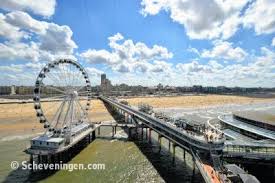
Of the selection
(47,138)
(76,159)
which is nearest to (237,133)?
(76,159)

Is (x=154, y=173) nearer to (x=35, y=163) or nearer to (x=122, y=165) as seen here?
(x=122, y=165)

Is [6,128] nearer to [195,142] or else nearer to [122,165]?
[122,165]

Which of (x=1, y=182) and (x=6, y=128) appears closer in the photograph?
(x=1, y=182)

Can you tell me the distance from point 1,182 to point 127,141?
97.5 ft

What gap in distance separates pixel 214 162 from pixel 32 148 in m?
29.1

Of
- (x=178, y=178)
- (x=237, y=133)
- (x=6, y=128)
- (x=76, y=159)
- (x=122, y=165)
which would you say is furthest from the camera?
(x=6, y=128)

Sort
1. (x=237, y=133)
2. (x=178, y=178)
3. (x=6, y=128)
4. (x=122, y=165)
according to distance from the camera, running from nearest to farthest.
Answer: (x=178, y=178) < (x=122, y=165) < (x=237, y=133) < (x=6, y=128)

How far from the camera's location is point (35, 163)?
4447cm

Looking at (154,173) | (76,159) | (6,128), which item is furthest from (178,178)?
(6,128)

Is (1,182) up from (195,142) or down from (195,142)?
down

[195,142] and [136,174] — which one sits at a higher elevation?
[195,142]

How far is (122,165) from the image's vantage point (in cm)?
4441

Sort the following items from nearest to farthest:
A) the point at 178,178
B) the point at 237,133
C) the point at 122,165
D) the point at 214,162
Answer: the point at 214,162
the point at 178,178
the point at 122,165
the point at 237,133

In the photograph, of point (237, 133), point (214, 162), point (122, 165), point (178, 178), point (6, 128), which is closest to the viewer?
point (214, 162)
